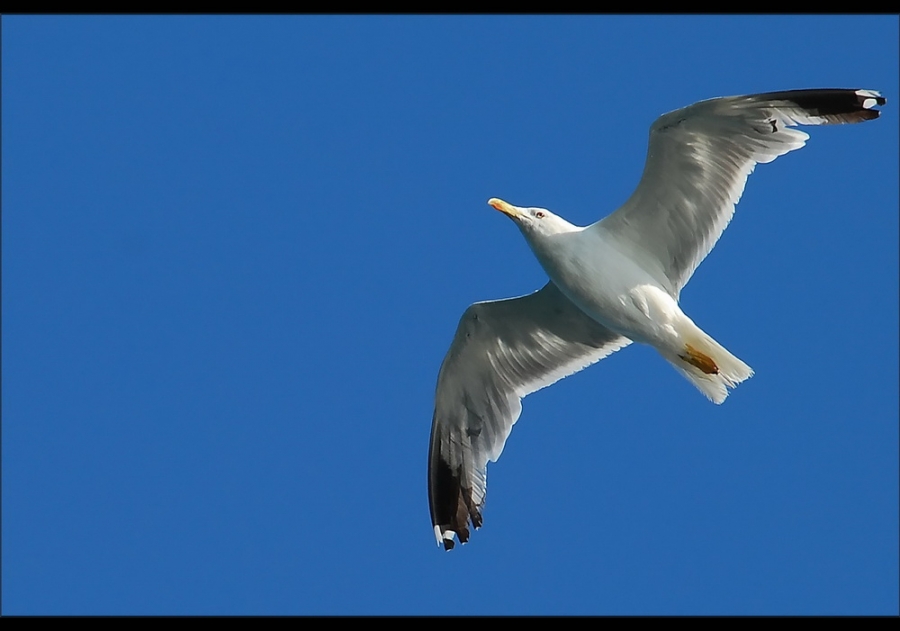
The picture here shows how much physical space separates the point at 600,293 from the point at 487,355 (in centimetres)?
148

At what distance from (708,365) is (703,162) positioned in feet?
5.07

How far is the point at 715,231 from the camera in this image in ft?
35.4

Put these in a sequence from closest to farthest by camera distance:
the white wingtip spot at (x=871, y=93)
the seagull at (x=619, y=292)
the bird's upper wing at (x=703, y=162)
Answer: the white wingtip spot at (x=871, y=93) < the bird's upper wing at (x=703, y=162) < the seagull at (x=619, y=292)

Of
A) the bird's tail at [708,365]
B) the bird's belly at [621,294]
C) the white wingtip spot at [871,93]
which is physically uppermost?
the white wingtip spot at [871,93]

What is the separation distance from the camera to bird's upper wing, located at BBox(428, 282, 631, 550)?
1164 centimetres

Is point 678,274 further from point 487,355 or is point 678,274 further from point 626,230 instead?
point 487,355

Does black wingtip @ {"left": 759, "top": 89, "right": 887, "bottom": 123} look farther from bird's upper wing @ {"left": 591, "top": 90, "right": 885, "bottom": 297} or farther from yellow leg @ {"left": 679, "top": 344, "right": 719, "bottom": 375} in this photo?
yellow leg @ {"left": 679, "top": 344, "right": 719, "bottom": 375}

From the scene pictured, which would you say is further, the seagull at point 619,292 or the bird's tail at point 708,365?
the bird's tail at point 708,365

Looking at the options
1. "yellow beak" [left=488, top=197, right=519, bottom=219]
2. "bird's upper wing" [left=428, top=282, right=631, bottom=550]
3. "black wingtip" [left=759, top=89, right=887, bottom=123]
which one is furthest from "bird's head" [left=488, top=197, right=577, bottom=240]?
"black wingtip" [left=759, top=89, right=887, bottom=123]

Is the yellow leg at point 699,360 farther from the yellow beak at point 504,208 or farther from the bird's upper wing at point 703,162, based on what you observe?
the yellow beak at point 504,208

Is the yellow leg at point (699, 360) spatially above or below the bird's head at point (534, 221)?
below

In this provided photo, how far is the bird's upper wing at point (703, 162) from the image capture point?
33.3 ft

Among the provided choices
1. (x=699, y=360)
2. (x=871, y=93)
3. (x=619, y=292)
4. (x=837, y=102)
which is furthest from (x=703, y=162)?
(x=699, y=360)

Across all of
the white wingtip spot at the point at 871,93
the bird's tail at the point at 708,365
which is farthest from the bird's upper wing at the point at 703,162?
the bird's tail at the point at 708,365
